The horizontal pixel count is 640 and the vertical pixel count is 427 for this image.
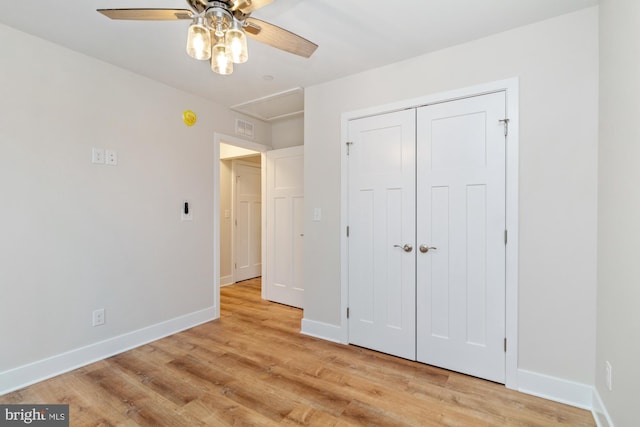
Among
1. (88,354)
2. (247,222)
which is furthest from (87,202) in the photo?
(247,222)

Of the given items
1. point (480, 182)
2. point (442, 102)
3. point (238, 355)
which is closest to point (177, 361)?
point (238, 355)

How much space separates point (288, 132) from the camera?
13.6ft

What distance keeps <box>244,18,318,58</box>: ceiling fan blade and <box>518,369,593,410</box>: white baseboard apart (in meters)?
2.53

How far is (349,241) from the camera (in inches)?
110

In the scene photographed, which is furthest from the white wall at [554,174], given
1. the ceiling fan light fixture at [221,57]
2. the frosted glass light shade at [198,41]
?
the frosted glass light shade at [198,41]

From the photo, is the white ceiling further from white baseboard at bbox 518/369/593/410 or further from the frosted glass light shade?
white baseboard at bbox 518/369/593/410

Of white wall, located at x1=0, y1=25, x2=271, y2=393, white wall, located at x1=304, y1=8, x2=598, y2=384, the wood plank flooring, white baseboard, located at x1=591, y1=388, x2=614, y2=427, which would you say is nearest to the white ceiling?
white wall, located at x1=304, y1=8, x2=598, y2=384

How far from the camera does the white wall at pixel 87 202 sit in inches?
81.7

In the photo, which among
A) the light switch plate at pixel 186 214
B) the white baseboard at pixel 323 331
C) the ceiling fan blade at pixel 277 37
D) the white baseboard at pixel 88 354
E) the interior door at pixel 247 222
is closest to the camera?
the ceiling fan blade at pixel 277 37

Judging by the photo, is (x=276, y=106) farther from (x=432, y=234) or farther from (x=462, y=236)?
(x=462, y=236)

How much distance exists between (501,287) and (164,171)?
10.4 ft

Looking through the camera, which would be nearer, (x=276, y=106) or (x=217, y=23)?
(x=217, y=23)

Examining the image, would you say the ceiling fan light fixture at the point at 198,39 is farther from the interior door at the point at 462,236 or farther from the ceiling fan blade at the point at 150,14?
the interior door at the point at 462,236

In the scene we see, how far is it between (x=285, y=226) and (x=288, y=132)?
1.33 metres
